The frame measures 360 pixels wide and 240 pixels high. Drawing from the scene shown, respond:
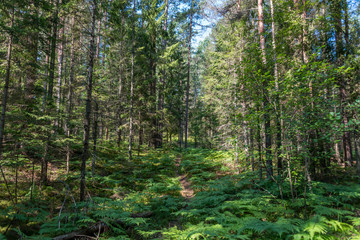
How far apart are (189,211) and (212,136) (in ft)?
17.1

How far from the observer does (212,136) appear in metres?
10.0

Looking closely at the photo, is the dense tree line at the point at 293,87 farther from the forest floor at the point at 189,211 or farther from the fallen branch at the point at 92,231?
the fallen branch at the point at 92,231

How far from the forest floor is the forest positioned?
0.05 m

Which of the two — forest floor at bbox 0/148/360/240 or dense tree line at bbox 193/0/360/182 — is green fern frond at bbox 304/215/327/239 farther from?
dense tree line at bbox 193/0/360/182

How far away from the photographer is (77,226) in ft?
16.4

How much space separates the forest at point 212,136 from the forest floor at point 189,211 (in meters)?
0.05

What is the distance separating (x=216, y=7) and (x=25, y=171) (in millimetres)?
15165

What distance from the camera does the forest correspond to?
15.7ft

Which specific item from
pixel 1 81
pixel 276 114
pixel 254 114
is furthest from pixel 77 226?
pixel 1 81

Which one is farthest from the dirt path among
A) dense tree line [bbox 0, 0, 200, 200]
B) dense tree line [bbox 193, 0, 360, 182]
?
dense tree line [bbox 0, 0, 200, 200]

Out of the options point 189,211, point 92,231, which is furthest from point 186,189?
point 92,231

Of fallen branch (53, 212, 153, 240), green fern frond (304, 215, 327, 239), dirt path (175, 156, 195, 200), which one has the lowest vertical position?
dirt path (175, 156, 195, 200)

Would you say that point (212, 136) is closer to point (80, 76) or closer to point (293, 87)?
point (293, 87)

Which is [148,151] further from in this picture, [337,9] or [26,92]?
[337,9]
